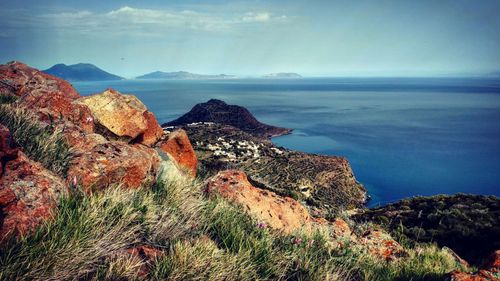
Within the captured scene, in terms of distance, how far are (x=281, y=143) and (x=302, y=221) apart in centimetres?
8910

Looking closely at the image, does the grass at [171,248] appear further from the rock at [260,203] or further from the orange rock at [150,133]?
the orange rock at [150,133]

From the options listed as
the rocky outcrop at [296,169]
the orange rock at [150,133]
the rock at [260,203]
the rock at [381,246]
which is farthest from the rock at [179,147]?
the rocky outcrop at [296,169]

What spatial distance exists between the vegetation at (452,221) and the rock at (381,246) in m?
4.21

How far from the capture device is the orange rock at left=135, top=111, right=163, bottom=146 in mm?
12070

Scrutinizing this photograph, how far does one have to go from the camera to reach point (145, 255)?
3656 millimetres

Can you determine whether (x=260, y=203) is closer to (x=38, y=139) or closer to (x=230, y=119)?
(x=38, y=139)

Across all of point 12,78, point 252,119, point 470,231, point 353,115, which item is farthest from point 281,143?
point 12,78

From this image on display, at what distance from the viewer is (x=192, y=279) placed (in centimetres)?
339

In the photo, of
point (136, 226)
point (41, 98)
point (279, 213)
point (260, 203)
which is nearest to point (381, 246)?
point (279, 213)

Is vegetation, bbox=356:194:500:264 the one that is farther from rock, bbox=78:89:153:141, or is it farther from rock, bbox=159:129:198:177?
rock, bbox=78:89:153:141

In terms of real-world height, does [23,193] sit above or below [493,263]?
above

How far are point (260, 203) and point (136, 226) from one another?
11.0ft

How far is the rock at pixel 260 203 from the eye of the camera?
6.53m

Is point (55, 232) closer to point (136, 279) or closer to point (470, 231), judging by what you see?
point (136, 279)
